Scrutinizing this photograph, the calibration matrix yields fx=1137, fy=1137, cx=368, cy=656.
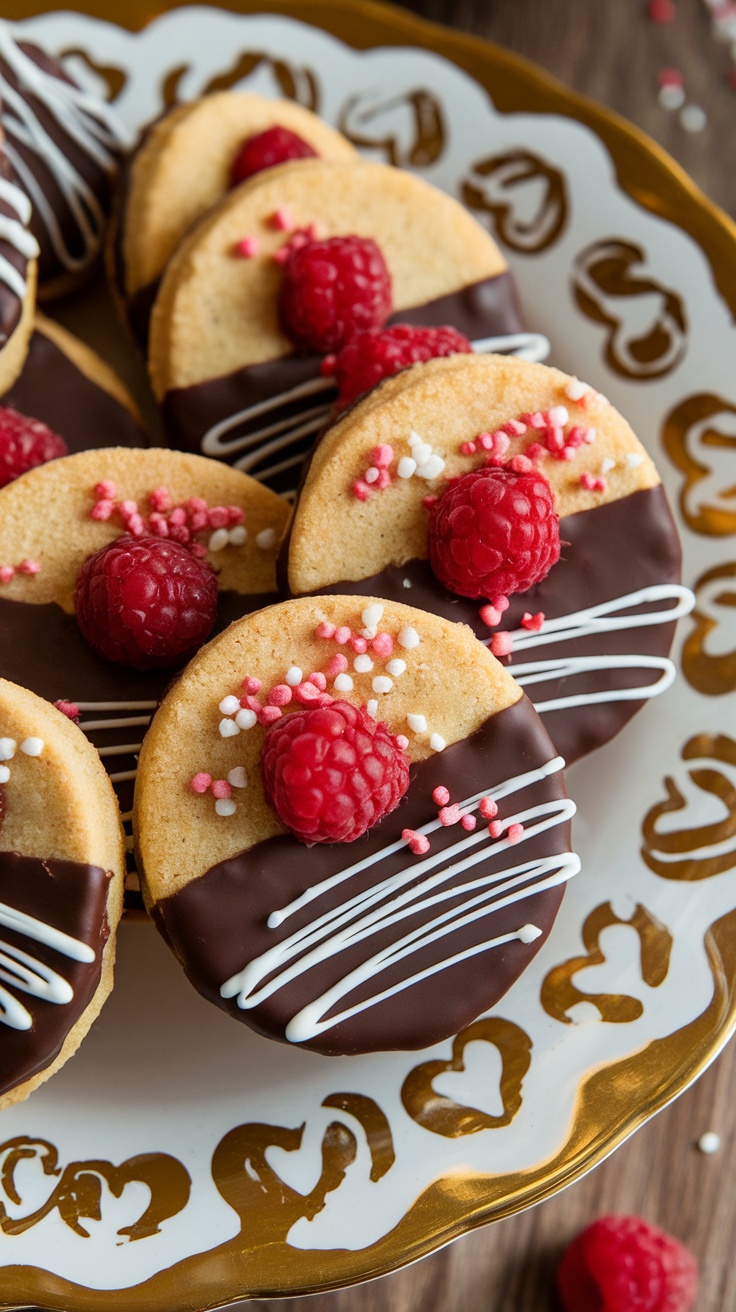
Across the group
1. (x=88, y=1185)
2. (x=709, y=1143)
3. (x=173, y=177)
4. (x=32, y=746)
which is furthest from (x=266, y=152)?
(x=709, y=1143)

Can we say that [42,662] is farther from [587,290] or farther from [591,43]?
[591,43]

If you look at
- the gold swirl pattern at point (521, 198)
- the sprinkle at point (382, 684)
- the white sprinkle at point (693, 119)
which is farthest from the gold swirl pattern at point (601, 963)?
the white sprinkle at point (693, 119)

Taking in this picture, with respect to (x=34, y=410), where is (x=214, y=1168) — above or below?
below

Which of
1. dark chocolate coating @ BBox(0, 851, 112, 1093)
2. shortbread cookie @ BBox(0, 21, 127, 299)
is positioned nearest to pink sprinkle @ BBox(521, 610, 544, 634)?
dark chocolate coating @ BBox(0, 851, 112, 1093)

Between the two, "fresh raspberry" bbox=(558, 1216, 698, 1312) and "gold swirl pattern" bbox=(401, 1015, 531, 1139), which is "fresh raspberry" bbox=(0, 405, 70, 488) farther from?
"fresh raspberry" bbox=(558, 1216, 698, 1312)

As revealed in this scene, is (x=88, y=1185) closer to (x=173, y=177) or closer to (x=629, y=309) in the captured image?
(x=173, y=177)

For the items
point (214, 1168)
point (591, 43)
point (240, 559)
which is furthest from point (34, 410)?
point (591, 43)

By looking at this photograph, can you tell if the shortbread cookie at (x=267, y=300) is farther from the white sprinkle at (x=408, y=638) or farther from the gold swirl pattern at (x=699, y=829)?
the gold swirl pattern at (x=699, y=829)
